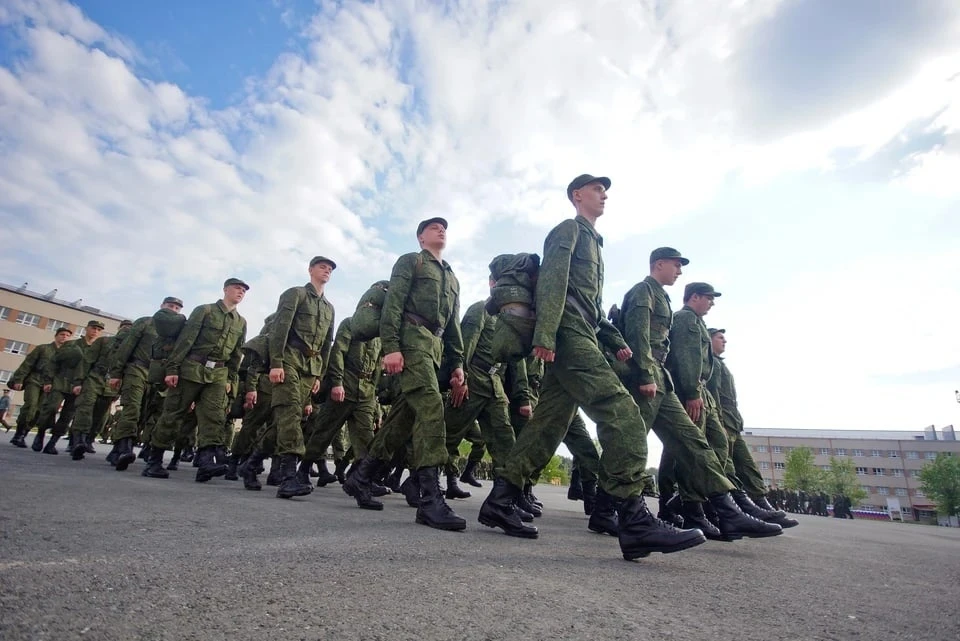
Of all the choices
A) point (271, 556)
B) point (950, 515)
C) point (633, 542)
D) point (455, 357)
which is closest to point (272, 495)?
point (455, 357)

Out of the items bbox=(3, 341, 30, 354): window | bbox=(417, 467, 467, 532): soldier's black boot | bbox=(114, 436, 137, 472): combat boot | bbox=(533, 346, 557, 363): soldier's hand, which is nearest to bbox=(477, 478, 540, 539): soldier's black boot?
bbox=(417, 467, 467, 532): soldier's black boot

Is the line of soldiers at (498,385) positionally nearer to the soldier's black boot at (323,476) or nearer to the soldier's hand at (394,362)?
the soldier's hand at (394,362)

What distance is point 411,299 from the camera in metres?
4.40

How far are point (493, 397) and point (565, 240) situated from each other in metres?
2.53

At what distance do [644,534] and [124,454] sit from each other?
641 cm

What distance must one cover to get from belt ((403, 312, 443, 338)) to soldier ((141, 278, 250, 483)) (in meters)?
3.21

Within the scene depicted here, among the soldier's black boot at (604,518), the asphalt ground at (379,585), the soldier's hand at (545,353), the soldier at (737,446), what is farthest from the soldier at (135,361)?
the soldier at (737,446)

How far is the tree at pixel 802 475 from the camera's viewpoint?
59.0 m

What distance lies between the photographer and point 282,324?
5.60 meters

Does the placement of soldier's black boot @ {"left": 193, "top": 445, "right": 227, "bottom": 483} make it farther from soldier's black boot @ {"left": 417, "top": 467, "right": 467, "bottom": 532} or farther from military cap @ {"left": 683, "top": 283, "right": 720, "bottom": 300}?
military cap @ {"left": 683, "top": 283, "right": 720, "bottom": 300}

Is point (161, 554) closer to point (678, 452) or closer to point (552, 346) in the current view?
point (552, 346)

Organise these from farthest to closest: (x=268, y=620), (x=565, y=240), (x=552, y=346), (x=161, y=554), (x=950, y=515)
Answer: (x=950, y=515) → (x=565, y=240) → (x=552, y=346) → (x=161, y=554) → (x=268, y=620)

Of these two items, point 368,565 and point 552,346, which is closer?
point 368,565

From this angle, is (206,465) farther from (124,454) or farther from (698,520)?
(698,520)
